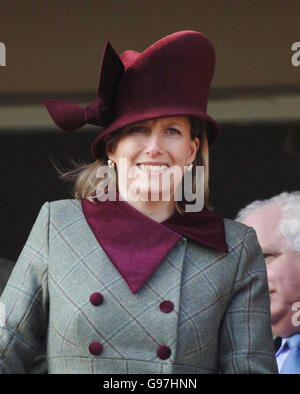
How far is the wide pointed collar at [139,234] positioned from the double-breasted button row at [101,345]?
78 mm

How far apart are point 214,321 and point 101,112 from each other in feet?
1.91

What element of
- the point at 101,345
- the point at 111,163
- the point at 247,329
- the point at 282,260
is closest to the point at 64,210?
the point at 111,163

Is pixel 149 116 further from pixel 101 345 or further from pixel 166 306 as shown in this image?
pixel 101 345

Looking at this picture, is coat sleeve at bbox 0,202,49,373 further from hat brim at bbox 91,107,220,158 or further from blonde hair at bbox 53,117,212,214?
hat brim at bbox 91,107,220,158

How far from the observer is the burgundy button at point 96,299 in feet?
7.68

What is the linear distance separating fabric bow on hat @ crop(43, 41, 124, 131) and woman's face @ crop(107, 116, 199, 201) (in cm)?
8

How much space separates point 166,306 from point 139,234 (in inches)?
8.2

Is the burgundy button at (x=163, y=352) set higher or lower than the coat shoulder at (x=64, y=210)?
lower

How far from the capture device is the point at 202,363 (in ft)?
7.80

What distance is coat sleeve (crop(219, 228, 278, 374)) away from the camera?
2408mm

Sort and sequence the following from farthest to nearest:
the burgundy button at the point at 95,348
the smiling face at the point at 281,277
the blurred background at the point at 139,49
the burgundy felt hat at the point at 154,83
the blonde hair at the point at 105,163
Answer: the blurred background at the point at 139,49 → the smiling face at the point at 281,277 → the blonde hair at the point at 105,163 → the burgundy felt hat at the point at 154,83 → the burgundy button at the point at 95,348

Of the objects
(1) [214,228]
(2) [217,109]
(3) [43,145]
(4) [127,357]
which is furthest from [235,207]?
(4) [127,357]

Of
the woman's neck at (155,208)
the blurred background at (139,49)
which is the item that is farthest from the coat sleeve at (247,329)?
the blurred background at (139,49)

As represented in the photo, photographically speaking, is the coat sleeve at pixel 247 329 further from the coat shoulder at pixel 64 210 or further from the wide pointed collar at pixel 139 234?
the coat shoulder at pixel 64 210
